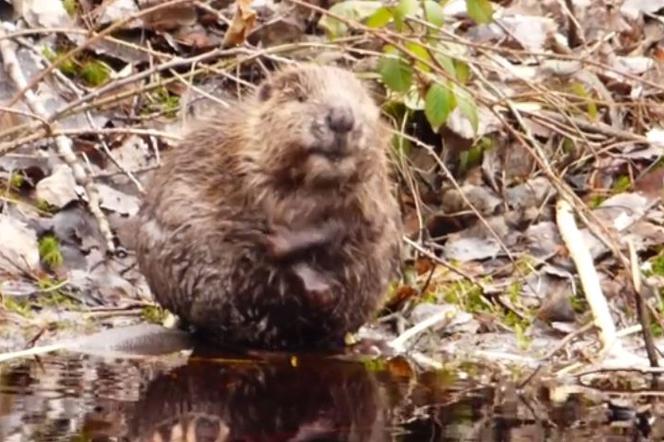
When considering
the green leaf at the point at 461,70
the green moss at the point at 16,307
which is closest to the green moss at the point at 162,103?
the green leaf at the point at 461,70

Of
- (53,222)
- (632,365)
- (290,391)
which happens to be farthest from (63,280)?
(632,365)

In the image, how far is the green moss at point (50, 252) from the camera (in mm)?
5488

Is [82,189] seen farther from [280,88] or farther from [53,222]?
[280,88]

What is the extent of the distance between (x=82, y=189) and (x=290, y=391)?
2.16 meters

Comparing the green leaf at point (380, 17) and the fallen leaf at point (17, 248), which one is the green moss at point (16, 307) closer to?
the fallen leaf at point (17, 248)

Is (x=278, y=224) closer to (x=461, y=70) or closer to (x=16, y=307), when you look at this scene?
(x=16, y=307)

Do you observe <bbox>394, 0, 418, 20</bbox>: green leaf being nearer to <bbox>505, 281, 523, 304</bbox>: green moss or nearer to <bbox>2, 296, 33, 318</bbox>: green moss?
<bbox>505, 281, 523, 304</bbox>: green moss

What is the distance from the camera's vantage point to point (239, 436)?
326cm

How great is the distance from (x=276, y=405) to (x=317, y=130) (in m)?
0.86

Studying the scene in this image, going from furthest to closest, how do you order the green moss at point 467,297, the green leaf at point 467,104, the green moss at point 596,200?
the green moss at point 596,200, the green moss at point 467,297, the green leaf at point 467,104

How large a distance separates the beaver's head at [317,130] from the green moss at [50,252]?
1190 millimetres

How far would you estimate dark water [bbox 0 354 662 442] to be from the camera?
10.9ft

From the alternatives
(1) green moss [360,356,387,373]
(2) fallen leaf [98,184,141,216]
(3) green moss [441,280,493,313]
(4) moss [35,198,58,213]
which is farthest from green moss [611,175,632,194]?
(1) green moss [360,356,387,373]

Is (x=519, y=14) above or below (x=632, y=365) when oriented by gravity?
above
